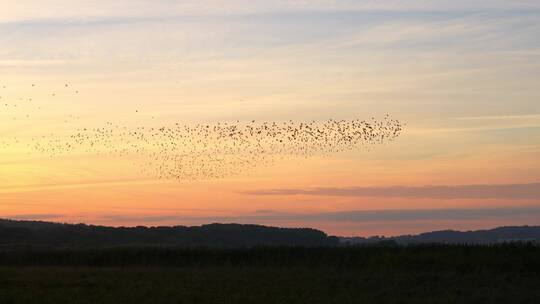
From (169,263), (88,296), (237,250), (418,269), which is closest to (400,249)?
(418,269)

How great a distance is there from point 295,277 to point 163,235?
5740 cm

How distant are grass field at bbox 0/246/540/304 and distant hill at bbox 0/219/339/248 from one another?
27305mm

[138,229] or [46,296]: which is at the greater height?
[138,229]

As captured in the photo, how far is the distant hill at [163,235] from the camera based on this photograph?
8456 centimetres

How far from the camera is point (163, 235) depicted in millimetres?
92500

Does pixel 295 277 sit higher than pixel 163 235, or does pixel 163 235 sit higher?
pixel 163 235

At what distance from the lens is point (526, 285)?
33.6 meters

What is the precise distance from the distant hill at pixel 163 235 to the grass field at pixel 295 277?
89.6 ft

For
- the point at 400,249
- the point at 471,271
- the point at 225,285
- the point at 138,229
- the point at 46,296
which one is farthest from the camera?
the point at 138,229

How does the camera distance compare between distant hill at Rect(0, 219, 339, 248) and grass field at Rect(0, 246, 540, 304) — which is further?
distant hill at Rect(0, 219, 339, 248)

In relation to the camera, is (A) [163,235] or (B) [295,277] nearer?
(B) [295,277]

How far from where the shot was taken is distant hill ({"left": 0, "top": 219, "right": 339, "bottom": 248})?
277ft

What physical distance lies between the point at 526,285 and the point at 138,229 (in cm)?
6587

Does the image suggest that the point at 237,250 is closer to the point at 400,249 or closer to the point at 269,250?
the point at 269,250
